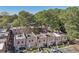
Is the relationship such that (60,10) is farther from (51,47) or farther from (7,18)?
(7,18)

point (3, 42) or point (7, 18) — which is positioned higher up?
point (7, 18)
